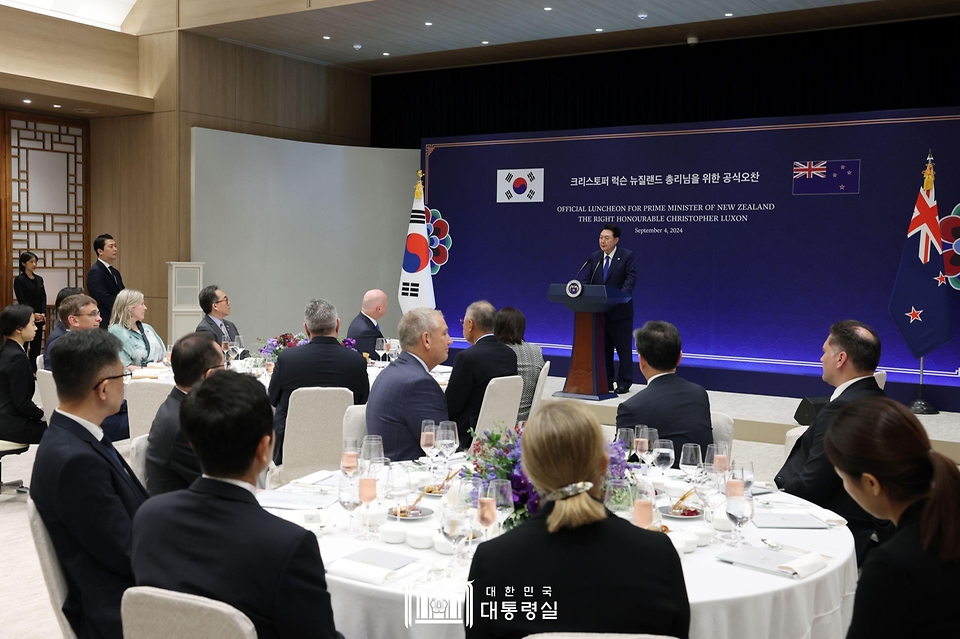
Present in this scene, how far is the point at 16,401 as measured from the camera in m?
5.49

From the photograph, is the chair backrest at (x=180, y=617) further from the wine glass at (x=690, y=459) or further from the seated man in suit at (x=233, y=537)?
the wine glass at (x=690, y=459)

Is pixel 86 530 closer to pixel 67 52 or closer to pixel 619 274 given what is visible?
pixel 619 274

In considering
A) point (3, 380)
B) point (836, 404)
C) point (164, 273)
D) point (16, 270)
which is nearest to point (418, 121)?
point (164, 273)

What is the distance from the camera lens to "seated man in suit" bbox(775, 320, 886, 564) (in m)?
3.54

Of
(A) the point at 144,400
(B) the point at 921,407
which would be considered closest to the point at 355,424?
(A) the point at 144,400

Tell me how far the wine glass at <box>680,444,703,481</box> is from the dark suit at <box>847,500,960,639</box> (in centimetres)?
141

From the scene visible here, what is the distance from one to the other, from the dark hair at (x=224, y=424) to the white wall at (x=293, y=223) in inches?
357

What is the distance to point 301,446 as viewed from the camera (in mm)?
4852

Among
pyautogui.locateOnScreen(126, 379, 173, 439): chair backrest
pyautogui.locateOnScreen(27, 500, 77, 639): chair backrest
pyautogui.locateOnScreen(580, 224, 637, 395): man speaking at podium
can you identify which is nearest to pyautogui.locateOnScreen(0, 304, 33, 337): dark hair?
pyautogui.locateOnScreen(126, 379, 173, 439): chair backrest

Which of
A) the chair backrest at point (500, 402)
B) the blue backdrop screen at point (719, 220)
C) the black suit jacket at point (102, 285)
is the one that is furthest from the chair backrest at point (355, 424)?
the blue backdrop screen at point (719, 220)

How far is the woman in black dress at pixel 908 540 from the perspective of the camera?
1.74 m

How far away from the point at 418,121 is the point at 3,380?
833 centimetres

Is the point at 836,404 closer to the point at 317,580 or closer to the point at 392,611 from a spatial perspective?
the point at 392,611

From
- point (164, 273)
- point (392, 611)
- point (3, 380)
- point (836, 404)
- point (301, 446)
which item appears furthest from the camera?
point (164, 273)
